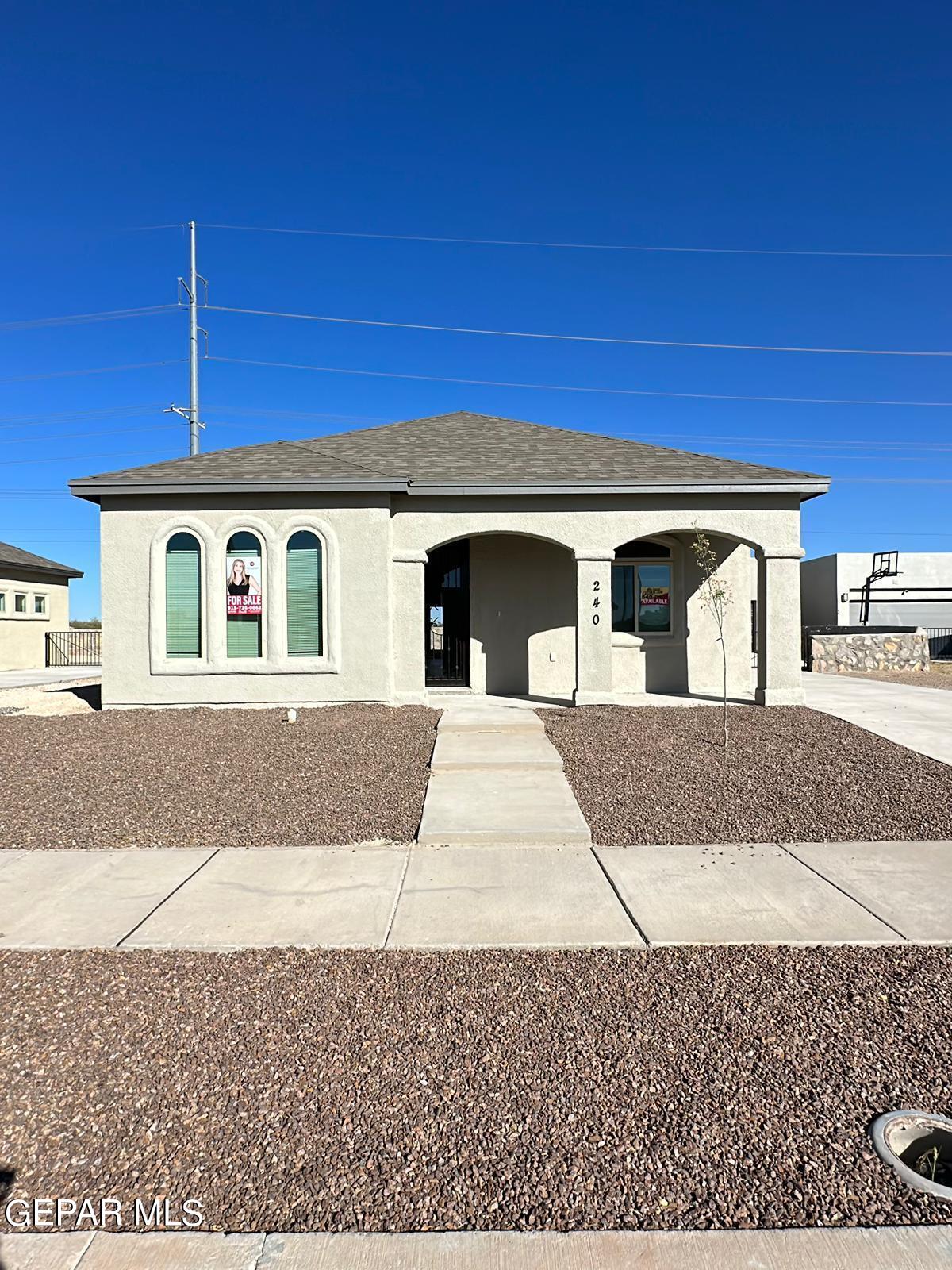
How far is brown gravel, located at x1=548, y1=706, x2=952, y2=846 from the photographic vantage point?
6965mm

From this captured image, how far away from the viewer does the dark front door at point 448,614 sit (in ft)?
51.8

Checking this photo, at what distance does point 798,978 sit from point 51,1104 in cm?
376

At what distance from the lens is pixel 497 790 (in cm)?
802

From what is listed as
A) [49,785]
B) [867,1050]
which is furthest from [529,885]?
[49,785]

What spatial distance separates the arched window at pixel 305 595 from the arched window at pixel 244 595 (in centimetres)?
56

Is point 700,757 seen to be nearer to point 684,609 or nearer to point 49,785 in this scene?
point 684,609

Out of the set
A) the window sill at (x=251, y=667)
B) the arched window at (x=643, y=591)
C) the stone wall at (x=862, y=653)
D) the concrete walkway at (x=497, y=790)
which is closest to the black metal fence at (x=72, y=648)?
the window sill at (x=251, y=667)

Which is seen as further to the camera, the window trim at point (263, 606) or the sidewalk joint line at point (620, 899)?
the window trim at point (263, 606)

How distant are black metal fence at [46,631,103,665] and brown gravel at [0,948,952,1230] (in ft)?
88.3

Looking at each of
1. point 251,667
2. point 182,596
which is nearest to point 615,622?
point 251,667

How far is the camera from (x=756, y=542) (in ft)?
43.9

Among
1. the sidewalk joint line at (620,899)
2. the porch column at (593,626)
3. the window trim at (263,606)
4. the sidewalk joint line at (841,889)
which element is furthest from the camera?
the porch column at (593,626)

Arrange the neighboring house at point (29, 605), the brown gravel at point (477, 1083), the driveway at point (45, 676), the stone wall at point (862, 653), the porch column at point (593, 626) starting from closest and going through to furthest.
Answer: the brown gravel at point (477, 1083), the porch column at point (593, 626), the driveway at point (45, 676), the stone wall at point (862, 653), the neighboring house at point (29, 605)

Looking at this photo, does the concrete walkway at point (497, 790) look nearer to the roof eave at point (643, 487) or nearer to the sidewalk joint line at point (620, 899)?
the sidewalk joint line at point (620, 899)
